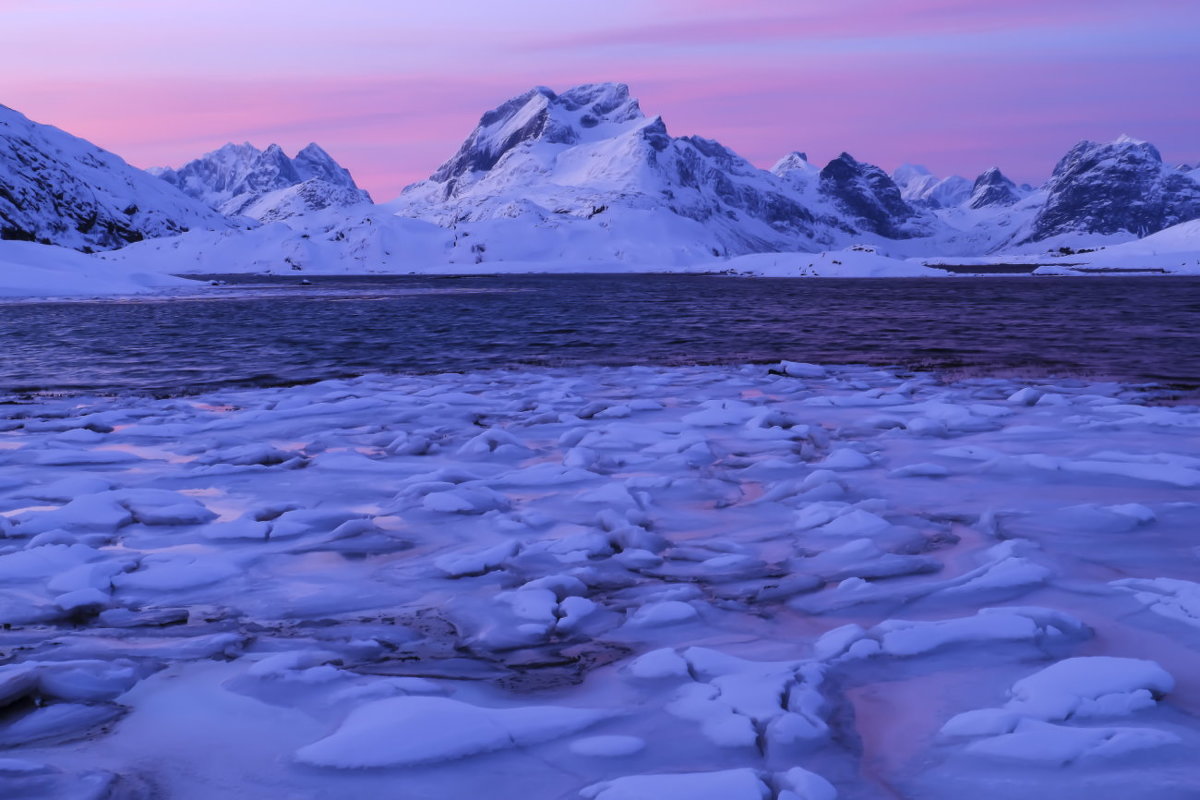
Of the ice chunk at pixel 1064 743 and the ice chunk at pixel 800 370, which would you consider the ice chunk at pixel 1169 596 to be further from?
the ice chunk at pixel 800 370

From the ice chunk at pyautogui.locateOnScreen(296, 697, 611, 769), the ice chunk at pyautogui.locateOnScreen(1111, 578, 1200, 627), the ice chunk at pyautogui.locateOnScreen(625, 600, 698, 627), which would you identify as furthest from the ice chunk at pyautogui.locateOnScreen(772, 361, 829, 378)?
the ice chunk at pyautogui.locateOnScreen(296, 697, 611, 769)

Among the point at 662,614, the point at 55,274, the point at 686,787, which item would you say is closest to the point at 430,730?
the point at 686,787

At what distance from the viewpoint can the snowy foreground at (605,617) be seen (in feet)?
10.9

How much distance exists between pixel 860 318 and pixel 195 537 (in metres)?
27.6

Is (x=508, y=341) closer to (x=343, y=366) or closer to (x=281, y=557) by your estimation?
(x=343, y=366)

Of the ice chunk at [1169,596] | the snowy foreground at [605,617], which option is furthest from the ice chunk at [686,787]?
the ice chunk at [1169,596]

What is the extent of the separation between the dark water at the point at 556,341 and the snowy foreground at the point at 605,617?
693 cm

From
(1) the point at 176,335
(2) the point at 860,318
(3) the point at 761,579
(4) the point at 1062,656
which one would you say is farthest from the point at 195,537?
(2) the point at 860,318

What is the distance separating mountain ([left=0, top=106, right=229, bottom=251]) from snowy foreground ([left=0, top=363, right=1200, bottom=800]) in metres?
182

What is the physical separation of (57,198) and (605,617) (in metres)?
207

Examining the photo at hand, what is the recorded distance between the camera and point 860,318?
1217 inches

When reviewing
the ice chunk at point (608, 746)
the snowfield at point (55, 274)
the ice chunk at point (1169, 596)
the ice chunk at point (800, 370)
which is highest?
the snowfield at point (55, 274)

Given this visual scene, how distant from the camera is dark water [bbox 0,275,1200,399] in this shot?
15.9 m

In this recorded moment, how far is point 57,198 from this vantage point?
17800 centimetres
